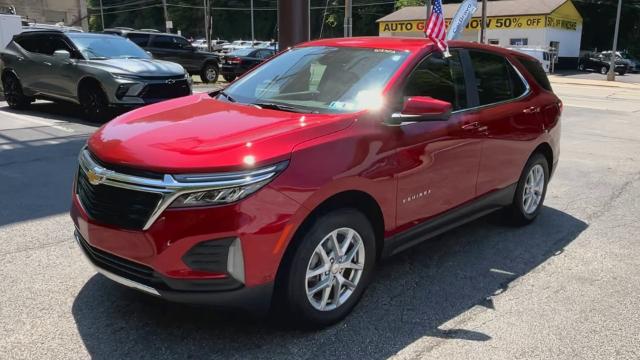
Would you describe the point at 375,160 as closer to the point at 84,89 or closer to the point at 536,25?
the point at 84,89

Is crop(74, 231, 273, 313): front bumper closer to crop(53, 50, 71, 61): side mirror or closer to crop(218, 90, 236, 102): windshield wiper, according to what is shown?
crop(218, 90, 236, 102): windshield wiper

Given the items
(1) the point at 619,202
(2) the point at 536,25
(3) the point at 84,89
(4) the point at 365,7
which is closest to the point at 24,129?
(3) the point at 84,89

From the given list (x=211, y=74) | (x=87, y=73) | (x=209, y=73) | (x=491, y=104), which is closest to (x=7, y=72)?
(x=87, y=73)

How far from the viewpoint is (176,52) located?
20.0 metres

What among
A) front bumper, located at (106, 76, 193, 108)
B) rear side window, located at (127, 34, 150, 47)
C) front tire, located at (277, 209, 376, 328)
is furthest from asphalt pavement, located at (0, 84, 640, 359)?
rear side window, located at (127, 34, 150, 47)

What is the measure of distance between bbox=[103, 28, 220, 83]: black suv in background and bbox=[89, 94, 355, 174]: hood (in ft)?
55.9

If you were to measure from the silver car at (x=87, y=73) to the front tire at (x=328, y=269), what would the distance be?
750 centimetres

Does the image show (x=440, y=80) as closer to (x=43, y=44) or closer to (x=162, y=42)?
(x=43, y=44)

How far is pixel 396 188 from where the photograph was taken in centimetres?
363

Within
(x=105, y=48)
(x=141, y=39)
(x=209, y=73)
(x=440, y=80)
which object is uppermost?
(x=141, y=39)

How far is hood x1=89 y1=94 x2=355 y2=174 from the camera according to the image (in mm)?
2881

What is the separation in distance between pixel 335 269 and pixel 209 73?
18407mm

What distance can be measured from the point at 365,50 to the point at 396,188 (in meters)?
1.19

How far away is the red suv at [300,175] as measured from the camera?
9.27 ft
